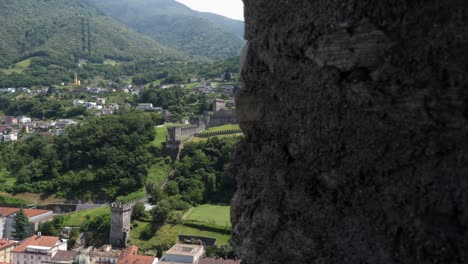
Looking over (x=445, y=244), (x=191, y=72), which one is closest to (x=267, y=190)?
(x=445, y=244)

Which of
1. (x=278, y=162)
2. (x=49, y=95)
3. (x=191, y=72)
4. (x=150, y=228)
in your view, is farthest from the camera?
(x=191, y=72)

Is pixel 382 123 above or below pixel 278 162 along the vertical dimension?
above

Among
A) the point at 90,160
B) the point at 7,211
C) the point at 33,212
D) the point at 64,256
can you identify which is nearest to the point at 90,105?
the point at 90,160

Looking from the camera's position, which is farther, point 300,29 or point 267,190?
point 267,190

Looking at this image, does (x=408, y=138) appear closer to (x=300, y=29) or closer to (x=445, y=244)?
(x=445, y=244)

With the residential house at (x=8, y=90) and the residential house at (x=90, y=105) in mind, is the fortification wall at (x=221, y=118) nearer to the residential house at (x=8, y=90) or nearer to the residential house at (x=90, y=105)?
the residential house at (x=90, y=105)
